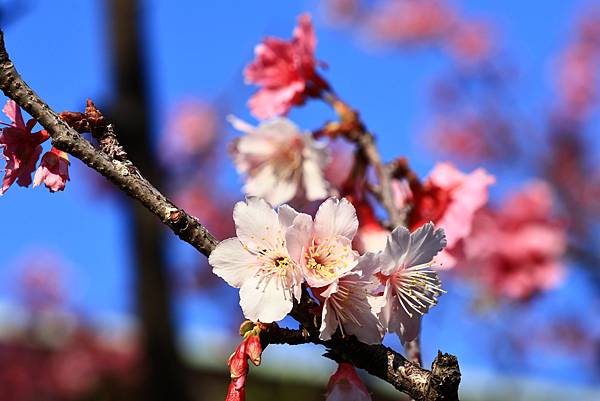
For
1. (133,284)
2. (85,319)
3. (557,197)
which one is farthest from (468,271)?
(85,319)

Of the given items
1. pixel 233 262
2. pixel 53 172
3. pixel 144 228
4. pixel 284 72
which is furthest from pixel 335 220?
pixel 144 228

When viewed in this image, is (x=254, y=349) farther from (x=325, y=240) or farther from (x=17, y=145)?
(x=17, y=145)

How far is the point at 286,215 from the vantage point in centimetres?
102

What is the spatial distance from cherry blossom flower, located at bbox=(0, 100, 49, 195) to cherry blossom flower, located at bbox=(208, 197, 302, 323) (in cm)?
27

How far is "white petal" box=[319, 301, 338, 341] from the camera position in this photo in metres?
0.91

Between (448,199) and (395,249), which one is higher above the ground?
(448,199)

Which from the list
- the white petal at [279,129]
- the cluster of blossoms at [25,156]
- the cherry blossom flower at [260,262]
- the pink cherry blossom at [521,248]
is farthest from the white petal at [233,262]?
the pink cherry blossom at [521,248]

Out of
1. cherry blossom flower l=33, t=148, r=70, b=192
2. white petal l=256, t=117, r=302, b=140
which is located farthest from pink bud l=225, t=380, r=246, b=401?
white petal l=256, t=117, r=302, b=140

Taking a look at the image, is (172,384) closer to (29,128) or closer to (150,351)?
(150,351)

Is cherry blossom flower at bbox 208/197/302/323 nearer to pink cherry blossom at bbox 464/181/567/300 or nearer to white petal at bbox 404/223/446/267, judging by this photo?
white petal at bbox 404/223/446/267

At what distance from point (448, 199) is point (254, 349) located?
0.65 metres

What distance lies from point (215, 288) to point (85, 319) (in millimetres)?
1359

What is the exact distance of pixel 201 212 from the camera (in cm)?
853

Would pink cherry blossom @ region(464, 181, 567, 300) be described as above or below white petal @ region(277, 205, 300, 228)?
above
